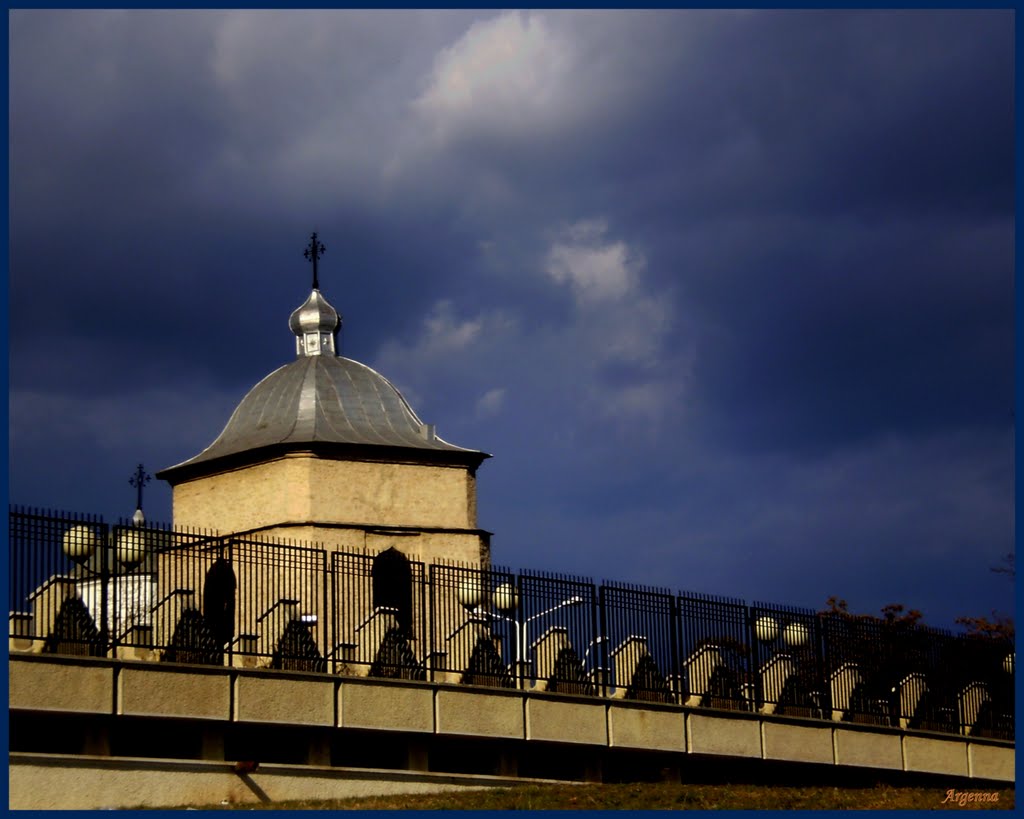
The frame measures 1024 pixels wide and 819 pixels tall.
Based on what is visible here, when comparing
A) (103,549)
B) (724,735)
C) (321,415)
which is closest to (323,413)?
(321,415)

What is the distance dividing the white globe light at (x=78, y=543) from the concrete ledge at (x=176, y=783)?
2546 millimetres

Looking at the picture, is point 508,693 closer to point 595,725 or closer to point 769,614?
point 595,725

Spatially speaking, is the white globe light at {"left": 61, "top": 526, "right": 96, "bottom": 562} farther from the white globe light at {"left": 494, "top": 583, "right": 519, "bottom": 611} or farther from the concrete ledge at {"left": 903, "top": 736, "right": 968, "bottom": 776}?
the concrete ledge at {"left": 903, "top": 736, "right": 968, "bottom": 776}

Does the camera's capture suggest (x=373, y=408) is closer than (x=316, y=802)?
No

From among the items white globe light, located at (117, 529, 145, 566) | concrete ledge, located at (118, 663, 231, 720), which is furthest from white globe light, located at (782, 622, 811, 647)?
white globe light, located at (117, 529, 145, 566)

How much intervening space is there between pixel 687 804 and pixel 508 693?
3.39m

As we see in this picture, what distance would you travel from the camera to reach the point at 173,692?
22.9 m

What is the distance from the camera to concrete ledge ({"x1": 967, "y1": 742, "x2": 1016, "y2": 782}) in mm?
32875

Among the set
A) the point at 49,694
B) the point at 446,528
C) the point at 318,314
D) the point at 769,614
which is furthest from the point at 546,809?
the point at 318,314

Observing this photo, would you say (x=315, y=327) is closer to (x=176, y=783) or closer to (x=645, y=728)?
(x=645, y=728)

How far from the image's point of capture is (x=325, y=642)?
2544cm

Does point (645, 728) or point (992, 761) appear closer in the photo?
point (645, 728)

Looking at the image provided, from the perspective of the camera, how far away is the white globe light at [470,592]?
91.2 ft

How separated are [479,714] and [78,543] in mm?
6291
